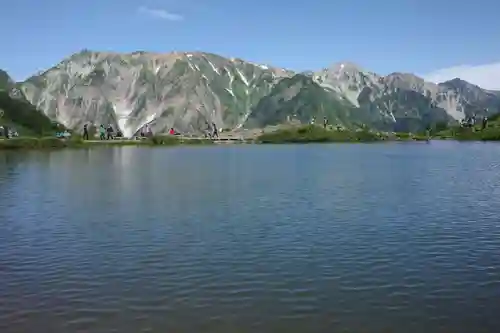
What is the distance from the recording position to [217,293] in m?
27.4

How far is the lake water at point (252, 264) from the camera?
78.9ft

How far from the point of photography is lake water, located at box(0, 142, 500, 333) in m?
24.0

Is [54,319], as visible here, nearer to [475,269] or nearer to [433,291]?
[433,291]

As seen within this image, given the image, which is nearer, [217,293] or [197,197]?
[217,293]

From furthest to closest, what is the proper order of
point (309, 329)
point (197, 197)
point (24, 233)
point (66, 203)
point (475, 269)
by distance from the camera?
point (197, 197)
point (66, 203)
point (24, 233)
point (475, 269)
point (309, 329)

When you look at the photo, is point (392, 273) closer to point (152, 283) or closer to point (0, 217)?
point (152, 283)

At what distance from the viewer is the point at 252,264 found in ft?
107

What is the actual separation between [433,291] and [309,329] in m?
8.00

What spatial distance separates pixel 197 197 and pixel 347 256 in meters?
33.4

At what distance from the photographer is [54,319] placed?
24047mm

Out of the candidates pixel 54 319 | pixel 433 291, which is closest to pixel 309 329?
pixel 433 291

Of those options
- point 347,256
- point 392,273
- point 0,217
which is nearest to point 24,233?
point 0,217

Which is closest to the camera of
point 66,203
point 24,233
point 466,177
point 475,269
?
point 475,269

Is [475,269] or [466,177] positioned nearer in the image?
[475,269]
